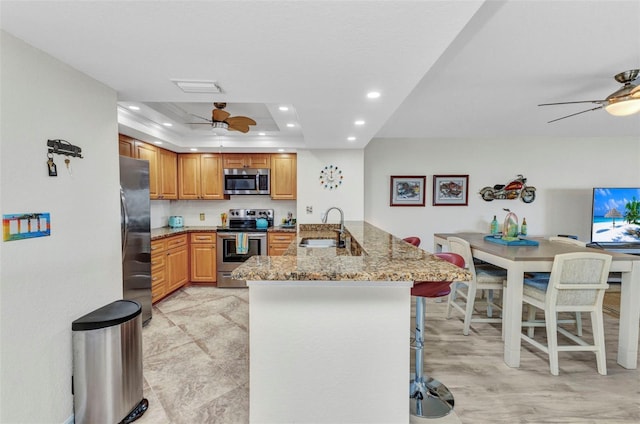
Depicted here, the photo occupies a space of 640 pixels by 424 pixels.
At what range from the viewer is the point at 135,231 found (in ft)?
9.68

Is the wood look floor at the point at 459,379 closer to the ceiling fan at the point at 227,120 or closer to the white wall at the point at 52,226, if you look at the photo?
the white wall at the point at 52,226

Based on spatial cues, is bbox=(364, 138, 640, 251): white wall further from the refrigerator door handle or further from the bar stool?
the refrigerator door handle

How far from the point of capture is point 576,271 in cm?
228

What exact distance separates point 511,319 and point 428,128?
2.81m

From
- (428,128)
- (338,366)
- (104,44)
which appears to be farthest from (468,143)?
(104,44)

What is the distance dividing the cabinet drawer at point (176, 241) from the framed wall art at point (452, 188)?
4082 mm

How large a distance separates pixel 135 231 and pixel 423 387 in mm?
2948

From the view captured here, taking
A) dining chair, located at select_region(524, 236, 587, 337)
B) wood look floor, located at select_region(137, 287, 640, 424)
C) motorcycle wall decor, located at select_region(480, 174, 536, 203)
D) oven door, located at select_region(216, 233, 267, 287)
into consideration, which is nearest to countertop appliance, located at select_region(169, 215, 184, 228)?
oven door, located at select_region(216, 233, 267, 287)

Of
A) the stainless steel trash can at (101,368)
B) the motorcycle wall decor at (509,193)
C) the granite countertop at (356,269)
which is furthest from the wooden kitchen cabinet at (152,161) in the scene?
the motorcycle wall decor at (509,193)

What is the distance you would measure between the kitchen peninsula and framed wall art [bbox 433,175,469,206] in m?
3.63

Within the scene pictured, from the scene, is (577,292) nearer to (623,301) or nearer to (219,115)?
(623,301)

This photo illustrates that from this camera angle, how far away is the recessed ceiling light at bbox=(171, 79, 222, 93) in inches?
72.3

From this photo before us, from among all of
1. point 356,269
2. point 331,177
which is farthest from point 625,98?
point 331,177

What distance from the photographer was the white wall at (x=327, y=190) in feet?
14.4
